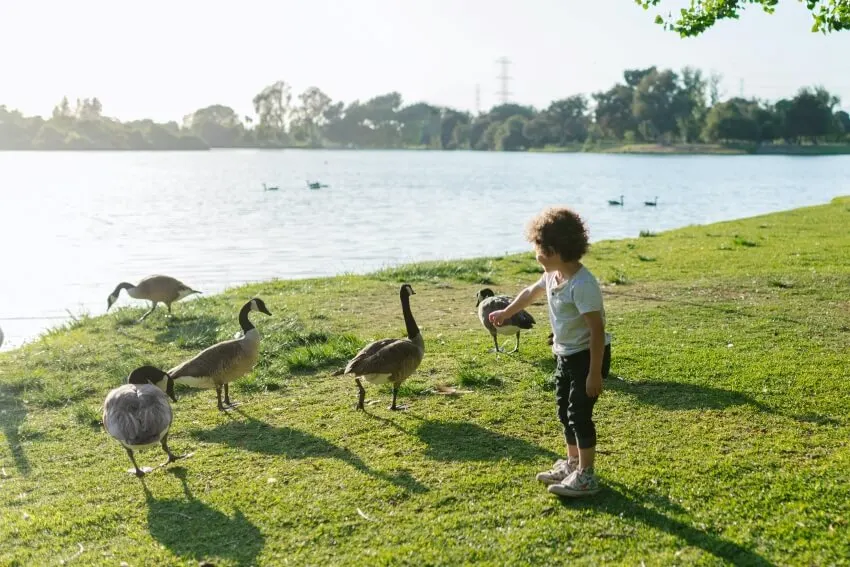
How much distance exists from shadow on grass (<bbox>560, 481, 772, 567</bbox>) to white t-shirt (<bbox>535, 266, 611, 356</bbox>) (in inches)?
44.9

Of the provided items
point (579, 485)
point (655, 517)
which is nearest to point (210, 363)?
point (579, 485)

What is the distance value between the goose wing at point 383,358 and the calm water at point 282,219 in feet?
33.4

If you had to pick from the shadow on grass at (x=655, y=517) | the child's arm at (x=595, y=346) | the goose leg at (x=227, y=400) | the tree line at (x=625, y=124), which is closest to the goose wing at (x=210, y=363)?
the goose leg at (x=227, y=400)

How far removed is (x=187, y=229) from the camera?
37.2 m

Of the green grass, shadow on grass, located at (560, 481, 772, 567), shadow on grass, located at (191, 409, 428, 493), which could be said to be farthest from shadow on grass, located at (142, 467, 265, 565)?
shadow on grass, located at (560, 481, 772, 567)

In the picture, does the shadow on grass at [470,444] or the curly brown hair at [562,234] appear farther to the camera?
the shadow on grass at [470,444]

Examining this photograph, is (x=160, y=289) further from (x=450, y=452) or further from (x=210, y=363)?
(x=450, y=452)

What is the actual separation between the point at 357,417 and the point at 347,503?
2163mm

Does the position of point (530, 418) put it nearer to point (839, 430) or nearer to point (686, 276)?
point (839, 430)

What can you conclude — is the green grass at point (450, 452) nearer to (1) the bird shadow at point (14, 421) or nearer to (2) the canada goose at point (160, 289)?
(1) the bird shadow at point (14, 421)

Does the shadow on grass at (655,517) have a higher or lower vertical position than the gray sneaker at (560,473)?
lower

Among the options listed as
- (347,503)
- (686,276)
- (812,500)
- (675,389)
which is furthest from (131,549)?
(686,276)

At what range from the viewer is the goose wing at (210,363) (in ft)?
26.8

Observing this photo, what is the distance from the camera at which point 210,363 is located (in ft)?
27.0
